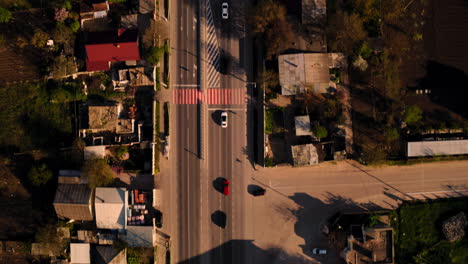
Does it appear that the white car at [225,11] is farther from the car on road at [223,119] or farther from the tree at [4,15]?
the tree at [4,15]

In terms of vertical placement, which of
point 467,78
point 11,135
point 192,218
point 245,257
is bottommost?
point 245,257

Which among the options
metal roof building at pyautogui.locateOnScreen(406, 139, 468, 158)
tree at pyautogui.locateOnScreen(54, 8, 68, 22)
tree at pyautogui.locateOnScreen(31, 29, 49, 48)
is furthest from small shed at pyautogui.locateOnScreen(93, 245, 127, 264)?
metal roof building at pyautogui.locateOnScreen(406, 139, 468, 158)

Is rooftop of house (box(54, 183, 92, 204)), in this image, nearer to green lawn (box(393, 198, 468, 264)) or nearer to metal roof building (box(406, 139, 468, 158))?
green lawn (box(393, 198, 468, 264))

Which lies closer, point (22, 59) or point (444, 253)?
point (444, 253)

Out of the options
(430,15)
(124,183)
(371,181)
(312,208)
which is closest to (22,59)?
(124,183)

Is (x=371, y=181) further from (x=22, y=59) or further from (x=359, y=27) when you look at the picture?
(x=22, y=59)

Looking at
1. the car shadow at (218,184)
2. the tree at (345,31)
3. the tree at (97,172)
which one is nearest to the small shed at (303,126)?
the tree at (345,31)

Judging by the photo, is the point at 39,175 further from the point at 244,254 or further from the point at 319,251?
the point at 319,251
